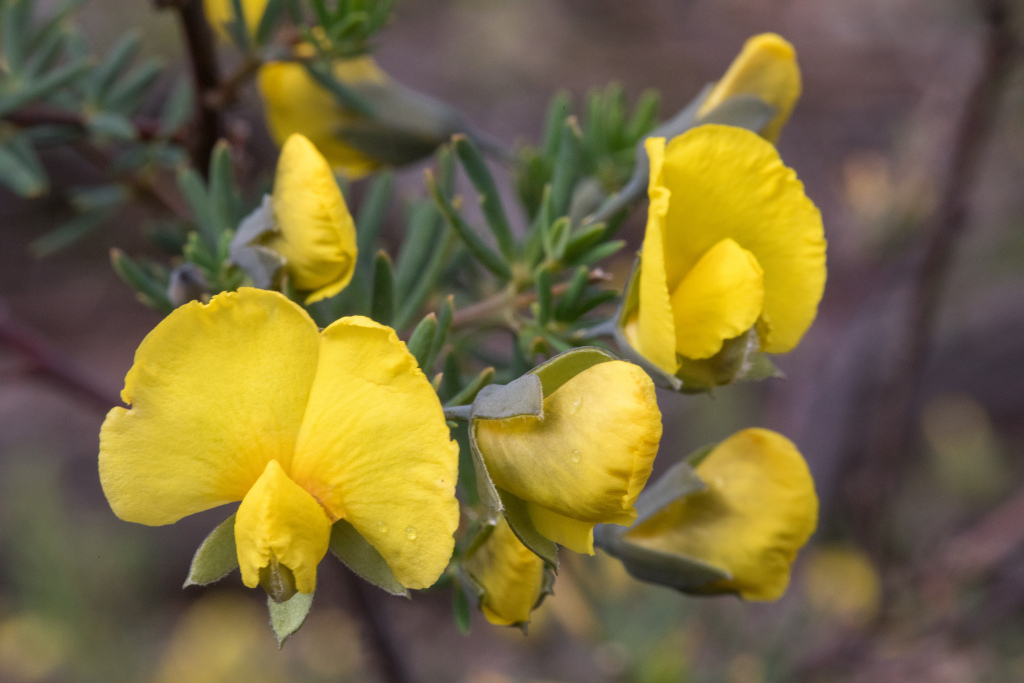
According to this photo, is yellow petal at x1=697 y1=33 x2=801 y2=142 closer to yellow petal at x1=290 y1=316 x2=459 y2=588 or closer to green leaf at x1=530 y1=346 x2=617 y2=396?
green leaf at x1=530 y1=346 x2=617 y2=396

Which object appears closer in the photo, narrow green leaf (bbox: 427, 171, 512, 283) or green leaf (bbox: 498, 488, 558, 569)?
green leaf (bbox: 498, 488, 558, 569)

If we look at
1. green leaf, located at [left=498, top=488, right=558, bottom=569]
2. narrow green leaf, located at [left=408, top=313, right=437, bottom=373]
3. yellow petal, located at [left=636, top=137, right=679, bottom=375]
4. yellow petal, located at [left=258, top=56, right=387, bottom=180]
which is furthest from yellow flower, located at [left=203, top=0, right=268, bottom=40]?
green leaf, located at [left=498, top=488, right=558, bottom=569]

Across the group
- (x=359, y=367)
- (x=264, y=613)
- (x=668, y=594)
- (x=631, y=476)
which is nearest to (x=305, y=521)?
Answer: (x=359, y=367)

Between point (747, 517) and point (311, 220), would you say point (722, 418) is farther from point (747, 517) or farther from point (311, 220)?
point (311, 220)

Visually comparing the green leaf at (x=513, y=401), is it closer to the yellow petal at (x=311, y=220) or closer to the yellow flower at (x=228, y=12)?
the yellow petal at (x=311, y=220)

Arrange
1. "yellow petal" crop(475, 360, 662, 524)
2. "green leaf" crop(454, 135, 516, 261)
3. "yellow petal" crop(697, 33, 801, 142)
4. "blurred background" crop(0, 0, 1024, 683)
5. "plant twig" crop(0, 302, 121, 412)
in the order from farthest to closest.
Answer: "blurred background" crop(0, 0, 1024, 683), "plant twig" crop(0, 302, 121, 412), "green leaf" crop(454, 135, 516, 261), "yellow petal" crop(697, 33, 801, 142), "yellow petal" crop(475, 360, 662, 524)

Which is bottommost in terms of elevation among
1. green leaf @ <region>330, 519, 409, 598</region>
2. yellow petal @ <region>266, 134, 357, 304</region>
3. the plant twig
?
the plant twig
